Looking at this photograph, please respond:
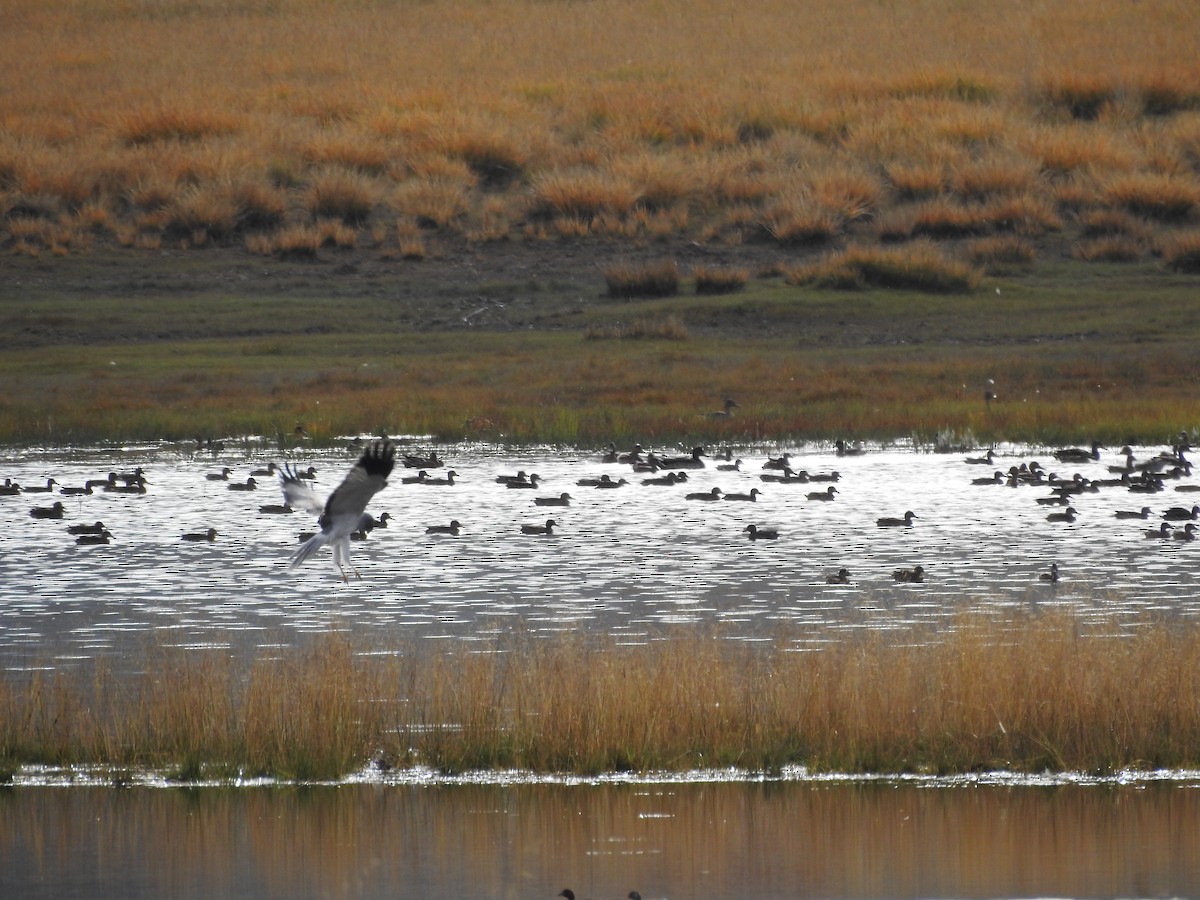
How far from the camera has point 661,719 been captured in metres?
10.2

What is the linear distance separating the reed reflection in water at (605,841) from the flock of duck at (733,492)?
823 cm

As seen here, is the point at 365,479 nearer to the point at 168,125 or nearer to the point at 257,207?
the point at 257,207

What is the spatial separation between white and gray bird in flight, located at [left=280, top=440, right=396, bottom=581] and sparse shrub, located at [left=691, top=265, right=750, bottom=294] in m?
22.2

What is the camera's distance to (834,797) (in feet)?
31.9

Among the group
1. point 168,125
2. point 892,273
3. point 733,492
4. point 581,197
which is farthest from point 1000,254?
point 168,125

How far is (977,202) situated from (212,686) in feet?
91.6

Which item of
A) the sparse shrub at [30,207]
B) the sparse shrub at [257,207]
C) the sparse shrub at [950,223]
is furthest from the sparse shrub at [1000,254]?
the sparse shrub at [30,207]

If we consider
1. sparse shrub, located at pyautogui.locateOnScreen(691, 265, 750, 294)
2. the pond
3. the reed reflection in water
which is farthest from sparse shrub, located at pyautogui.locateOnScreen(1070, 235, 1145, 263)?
the reed reflection in water

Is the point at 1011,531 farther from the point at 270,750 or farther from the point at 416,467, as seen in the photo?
the point at 270,750

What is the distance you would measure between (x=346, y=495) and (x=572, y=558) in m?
7.63

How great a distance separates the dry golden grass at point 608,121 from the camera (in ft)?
117

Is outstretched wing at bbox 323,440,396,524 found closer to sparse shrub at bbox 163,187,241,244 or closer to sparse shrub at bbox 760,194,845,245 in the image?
sparse shrub at bbox 760,194,845,245

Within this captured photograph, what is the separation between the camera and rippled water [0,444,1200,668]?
13914 millimetres

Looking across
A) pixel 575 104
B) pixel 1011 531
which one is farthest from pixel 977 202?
pixel 1011 531
